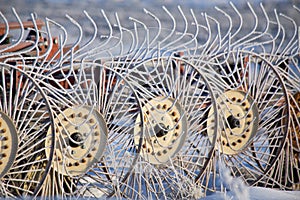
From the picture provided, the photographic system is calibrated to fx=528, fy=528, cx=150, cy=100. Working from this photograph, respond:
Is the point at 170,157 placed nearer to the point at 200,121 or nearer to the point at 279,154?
the point at 200,121

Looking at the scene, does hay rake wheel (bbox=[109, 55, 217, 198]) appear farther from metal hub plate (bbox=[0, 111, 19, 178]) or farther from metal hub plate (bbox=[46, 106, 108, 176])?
metal hub plate (bbox=[0, 111, 19, 178])

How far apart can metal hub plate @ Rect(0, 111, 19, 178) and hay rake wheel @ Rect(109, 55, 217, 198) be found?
85 cm

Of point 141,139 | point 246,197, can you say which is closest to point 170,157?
point 141,139

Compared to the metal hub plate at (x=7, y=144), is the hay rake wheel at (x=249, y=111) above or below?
above

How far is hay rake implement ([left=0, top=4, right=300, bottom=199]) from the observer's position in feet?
11.3

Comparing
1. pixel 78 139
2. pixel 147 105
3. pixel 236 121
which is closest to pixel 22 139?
pixel 78 139

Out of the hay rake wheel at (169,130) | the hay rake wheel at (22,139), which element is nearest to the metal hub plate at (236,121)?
the hay rake wheel at (169,130)

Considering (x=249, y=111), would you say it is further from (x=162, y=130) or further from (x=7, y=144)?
(x=7, y=144)

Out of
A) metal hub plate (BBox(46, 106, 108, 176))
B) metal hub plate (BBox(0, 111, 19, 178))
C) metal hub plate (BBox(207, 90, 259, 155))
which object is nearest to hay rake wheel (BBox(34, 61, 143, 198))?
metal hub plate (BBox(46, 106, 108, 176))

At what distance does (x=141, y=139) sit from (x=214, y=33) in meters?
1.07

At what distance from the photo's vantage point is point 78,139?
3.60 metres

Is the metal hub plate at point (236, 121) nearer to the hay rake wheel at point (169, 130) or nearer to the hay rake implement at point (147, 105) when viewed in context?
the hay rake implement at point (147, 105)

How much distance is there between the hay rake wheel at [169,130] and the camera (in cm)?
381

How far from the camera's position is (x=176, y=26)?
13.0 ft
